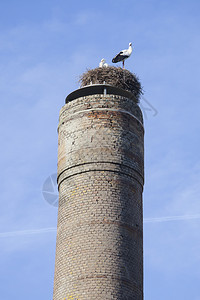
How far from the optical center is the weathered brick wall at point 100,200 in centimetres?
1528

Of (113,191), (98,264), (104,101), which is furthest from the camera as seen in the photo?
(104,101)

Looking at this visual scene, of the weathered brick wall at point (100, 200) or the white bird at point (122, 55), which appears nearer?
the weathered brick wall at point (100, 200)

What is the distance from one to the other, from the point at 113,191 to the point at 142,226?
1.21m

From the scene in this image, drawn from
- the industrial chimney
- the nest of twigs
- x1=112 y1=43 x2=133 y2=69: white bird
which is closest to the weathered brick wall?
A: the industrial chimney

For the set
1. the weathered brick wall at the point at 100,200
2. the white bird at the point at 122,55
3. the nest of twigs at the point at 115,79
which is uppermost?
the white bird at the point at 122,55

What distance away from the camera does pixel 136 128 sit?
57.8ft

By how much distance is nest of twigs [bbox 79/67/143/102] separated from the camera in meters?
19.0

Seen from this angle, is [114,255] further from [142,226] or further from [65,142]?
[65,142]

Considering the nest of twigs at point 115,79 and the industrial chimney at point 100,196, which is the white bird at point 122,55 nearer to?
the nest of twigs at point 115,79

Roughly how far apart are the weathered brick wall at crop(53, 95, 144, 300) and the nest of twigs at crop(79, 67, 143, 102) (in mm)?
1331

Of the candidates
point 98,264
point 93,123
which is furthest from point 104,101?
point 98,264

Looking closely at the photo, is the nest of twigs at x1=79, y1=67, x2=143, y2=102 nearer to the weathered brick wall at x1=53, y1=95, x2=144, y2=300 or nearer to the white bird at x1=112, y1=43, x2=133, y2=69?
the weathered brick wall at x1=53, y1=95, x2=144, y2=300

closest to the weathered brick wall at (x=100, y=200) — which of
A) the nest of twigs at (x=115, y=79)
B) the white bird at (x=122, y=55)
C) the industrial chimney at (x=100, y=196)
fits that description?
the industrial chimney at (x=100, y=196)

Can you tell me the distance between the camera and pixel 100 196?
53.0 feet
